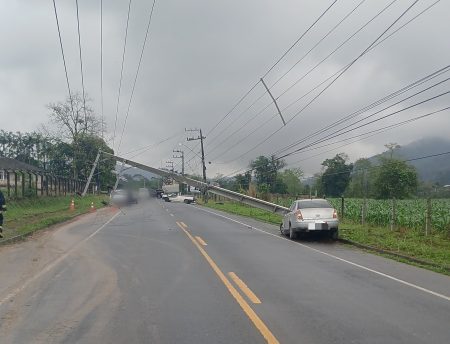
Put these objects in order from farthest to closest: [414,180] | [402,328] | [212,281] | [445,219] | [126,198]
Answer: [414,180]
[126,198]
[445,219]
[212,281]
[402,328]

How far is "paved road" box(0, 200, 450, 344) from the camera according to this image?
634 centimetres

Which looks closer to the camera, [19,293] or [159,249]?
[19,293]

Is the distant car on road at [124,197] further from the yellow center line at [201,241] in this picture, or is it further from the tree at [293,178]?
the tree at [293,178]

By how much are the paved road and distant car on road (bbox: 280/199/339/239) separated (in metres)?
3.72

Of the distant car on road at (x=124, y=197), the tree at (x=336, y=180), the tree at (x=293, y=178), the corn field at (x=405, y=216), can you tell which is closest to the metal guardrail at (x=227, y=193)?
the distant car on road at (x=124, y=197)

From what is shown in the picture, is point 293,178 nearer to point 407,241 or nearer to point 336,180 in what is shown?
point 336,180

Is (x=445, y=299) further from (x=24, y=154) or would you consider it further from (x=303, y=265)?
(x=24, y=154)

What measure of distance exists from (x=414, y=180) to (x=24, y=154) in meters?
74.4

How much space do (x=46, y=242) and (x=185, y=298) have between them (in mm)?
10723

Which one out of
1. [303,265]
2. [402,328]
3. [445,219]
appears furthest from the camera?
[445,219]

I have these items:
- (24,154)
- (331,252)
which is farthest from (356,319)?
(24,154)

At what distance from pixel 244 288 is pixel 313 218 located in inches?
412

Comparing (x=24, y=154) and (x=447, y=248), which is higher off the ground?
(x=24, y=154)

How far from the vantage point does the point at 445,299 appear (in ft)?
28.6
